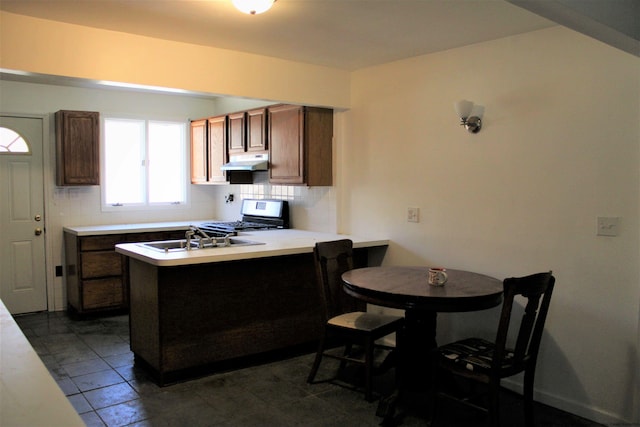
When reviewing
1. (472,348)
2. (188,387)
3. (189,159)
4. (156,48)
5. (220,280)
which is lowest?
(188,387)

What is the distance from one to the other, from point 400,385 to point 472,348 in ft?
1.60

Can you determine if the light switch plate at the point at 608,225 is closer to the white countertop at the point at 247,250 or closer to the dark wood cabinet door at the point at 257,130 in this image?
the white countertop at the point at 247,250

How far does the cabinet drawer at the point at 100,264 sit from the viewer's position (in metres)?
4.95

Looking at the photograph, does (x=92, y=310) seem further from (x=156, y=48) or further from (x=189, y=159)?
(x=156, y=48)

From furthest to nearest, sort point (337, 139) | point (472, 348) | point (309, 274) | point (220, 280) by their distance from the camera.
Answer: point (337, 139), point (309, 274), point (220, 280), point (472, 348)

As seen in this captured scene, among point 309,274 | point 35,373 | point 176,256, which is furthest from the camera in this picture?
point 309,274

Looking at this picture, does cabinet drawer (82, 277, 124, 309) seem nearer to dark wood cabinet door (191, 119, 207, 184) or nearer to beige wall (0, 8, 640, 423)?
dark wood cabinet door (191, 119, 207, 184)

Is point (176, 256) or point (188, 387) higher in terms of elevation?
point (176, 256)

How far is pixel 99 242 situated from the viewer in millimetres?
5012

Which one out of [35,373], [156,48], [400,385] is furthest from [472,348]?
[156,48]

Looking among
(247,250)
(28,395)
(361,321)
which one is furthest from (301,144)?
(28,395)

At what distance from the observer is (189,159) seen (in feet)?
20.2

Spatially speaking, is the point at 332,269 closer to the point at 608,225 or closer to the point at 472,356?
the point at 472,356

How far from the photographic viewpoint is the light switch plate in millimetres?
2826
